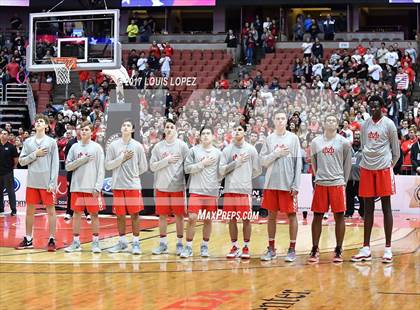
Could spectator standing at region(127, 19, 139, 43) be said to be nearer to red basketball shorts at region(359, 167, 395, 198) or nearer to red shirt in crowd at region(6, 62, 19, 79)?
red shirt in crowd at region(6, 62, 19, 79)

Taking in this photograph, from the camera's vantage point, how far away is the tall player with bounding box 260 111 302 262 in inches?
436

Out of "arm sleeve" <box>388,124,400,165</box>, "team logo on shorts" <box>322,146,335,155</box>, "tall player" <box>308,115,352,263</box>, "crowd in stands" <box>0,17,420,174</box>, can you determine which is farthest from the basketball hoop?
"arm sleeve" <box>388,124,400,165</box>

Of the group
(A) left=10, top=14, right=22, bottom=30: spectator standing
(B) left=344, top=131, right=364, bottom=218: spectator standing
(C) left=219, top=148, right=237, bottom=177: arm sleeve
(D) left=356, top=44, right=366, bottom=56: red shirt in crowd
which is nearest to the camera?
(C) left=219, top=148, right=237, bottom=177: arm sleeve

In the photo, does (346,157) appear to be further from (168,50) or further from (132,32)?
(132,32)

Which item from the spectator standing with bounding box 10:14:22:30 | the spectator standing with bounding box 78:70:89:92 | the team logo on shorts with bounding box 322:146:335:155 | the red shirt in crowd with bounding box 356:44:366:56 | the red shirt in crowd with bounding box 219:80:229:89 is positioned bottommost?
the team logo on shorts with bounding box 322:146:335:155

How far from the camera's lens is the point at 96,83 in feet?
75.2

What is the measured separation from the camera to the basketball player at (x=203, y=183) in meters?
11.4

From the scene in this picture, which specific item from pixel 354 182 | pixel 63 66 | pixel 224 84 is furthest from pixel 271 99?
pixel 63 66

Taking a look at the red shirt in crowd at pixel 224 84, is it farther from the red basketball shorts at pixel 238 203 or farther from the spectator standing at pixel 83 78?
the red basketball shorts at pixel 238 203

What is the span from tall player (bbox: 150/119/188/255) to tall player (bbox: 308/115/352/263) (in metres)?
1.78

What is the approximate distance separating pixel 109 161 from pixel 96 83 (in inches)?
445

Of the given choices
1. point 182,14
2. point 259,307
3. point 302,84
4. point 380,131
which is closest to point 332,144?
point 380,131

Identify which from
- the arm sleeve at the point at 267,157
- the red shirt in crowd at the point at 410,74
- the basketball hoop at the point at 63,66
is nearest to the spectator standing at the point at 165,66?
the basketball hoop at the point at 63,66

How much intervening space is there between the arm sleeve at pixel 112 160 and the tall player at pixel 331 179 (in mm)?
2633
